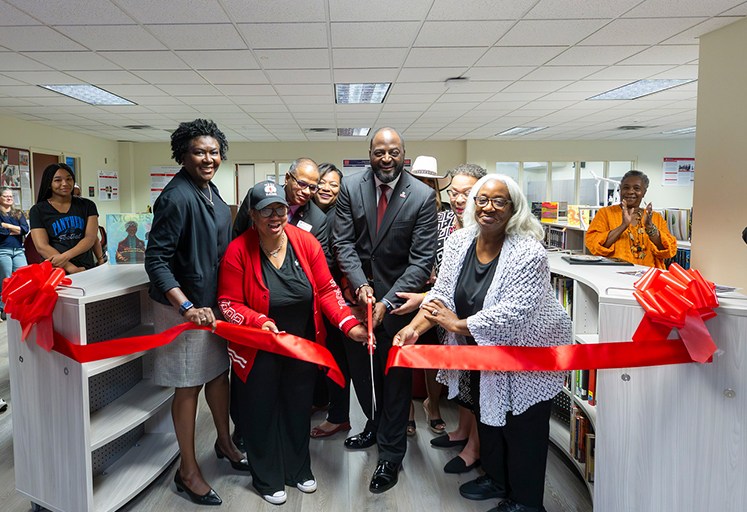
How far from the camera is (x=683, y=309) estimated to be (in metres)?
1.55

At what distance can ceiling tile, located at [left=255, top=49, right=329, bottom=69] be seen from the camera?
4.54 metres

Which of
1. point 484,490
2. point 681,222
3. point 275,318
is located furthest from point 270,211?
point 681,222

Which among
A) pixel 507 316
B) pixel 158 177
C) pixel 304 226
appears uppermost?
pixel 158 177

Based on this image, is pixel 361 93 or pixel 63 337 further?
pixel 361 93

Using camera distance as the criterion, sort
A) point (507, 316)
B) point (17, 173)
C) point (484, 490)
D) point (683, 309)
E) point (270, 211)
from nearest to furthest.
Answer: point (683, 309) → point (507, 316) → point (270, 211) → point (484, 490) → point (17, 173)

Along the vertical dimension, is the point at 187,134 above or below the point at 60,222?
above

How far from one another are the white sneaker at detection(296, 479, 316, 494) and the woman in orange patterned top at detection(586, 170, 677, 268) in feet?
8.34

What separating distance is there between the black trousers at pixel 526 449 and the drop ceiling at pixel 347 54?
2815 millimetres

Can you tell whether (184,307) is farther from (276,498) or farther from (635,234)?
(635,234)

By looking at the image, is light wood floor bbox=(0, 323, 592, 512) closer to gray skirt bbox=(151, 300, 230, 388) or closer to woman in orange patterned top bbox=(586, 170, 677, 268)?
gray skirt bbox=(151, 300, 230, 388)

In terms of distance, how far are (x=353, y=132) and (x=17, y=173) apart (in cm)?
575

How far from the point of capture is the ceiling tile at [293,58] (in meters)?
4.54

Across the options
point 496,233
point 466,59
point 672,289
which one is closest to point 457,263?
point 496,233

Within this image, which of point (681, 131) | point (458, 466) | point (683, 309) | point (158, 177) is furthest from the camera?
point (158, 177)
